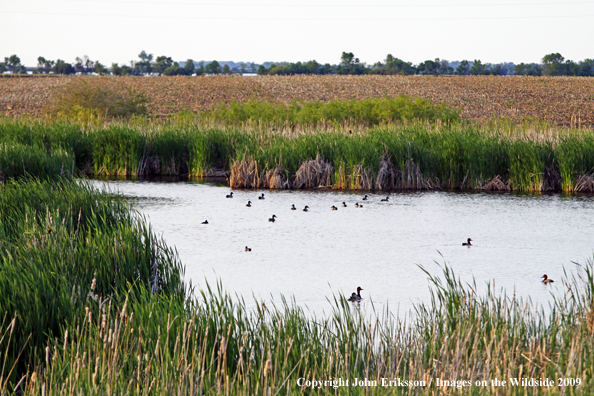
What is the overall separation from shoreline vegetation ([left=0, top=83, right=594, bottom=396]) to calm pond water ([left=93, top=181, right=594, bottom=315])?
491 millimetres

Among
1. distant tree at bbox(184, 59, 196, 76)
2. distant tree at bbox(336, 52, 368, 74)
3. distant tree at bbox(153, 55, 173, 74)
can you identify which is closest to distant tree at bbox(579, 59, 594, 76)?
distant tree at bbox(336, 52, 368, 74)

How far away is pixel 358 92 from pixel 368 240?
201 feet

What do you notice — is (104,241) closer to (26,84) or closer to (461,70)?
(26,84)

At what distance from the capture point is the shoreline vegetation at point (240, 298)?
4172mm

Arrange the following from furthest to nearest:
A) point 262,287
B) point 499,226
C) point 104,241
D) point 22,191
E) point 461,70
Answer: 1. point 461,70
2. point 499,226
3. point 22,191
4. point 262,287
5. point 104,241

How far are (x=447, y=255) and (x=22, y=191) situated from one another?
677 centimetres

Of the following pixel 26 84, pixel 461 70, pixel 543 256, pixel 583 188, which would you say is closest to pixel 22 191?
pixel 543 256

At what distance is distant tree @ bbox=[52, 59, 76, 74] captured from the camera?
132250mm

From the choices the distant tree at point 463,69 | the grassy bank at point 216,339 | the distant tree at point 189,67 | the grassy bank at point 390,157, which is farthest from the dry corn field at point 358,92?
the grassy bank at point 216,339

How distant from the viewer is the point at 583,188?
1753 cm

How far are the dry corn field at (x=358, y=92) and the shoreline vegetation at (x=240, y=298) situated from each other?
1172 inches

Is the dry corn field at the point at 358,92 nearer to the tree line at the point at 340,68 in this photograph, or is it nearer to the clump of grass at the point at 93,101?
the clump of grass at the point at 93,101

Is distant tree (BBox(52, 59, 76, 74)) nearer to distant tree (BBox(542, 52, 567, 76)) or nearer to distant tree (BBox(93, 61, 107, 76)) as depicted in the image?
distant tree (BBox(93, 61, 107, 76))

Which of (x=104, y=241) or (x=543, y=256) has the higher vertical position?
(x=104, y=241)
